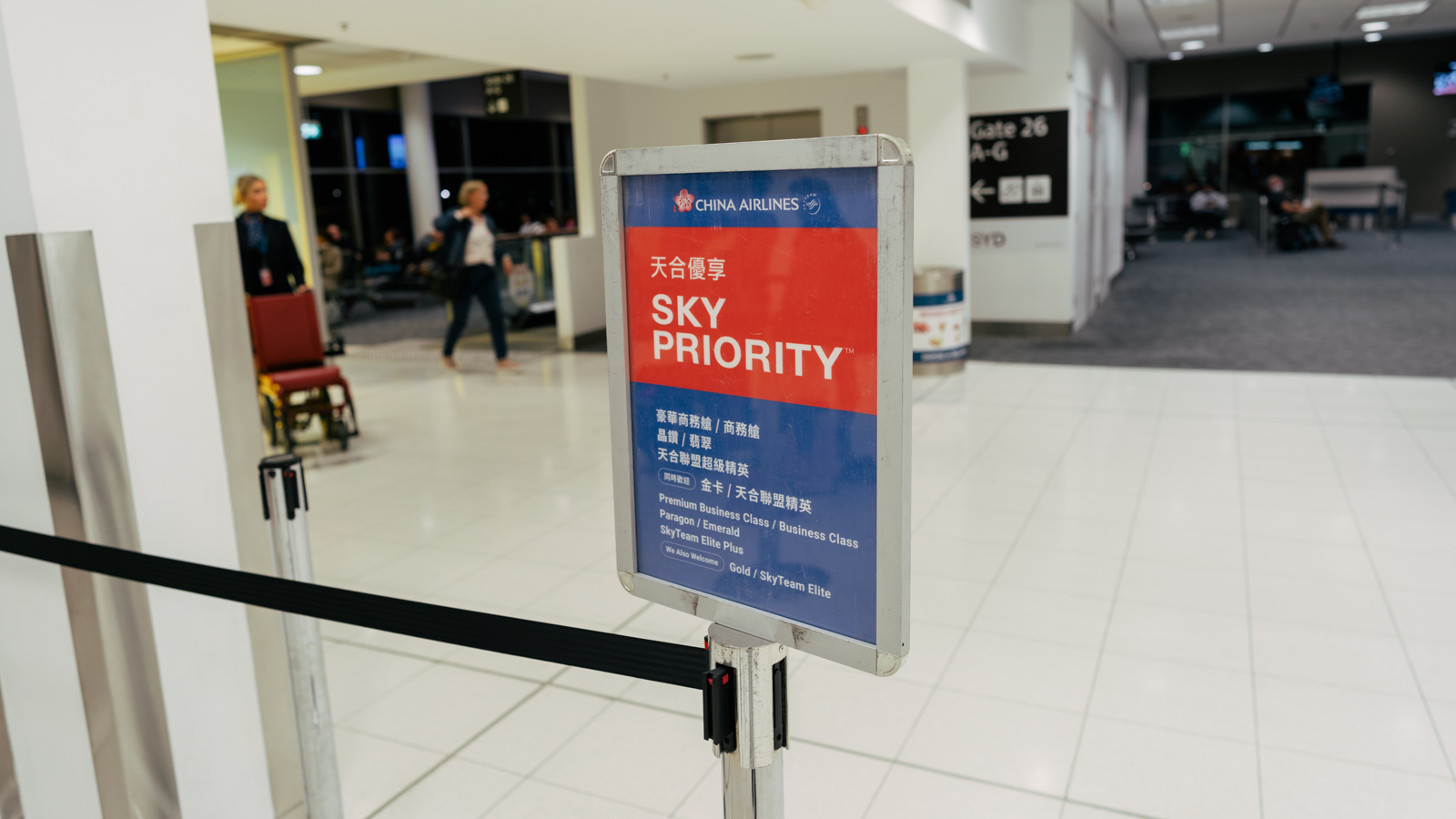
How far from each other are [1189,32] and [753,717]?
45.8ft

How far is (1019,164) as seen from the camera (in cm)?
923

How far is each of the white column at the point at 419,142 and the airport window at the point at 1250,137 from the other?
15294 mm

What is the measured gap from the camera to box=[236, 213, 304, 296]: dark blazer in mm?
6402

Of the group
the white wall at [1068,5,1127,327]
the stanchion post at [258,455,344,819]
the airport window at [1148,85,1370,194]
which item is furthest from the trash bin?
the airport window at [1148,85,1370,194]

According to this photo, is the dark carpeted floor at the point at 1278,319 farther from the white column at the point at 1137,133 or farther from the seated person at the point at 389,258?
the seated person at the point at 389,258

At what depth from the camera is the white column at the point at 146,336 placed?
192 cm

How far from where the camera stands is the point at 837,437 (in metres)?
1.19

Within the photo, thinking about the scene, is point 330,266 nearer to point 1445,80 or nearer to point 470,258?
point 470,258

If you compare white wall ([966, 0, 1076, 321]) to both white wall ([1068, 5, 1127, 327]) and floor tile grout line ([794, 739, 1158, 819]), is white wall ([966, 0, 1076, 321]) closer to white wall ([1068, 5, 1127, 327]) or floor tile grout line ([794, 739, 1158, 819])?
white wall ([1068, 5, 1127, 327])

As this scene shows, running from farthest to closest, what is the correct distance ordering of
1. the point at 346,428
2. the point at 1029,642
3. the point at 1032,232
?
1. the point at 1032,232
2. the point at 346,428
3. the point at 1029,642

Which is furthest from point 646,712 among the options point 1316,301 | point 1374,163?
point 1374,163

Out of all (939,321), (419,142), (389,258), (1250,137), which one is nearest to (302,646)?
(939,321)

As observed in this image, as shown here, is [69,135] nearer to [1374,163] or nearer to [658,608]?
[658,608]

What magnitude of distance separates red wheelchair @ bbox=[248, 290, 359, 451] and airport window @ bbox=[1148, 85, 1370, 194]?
19582 millimetres
